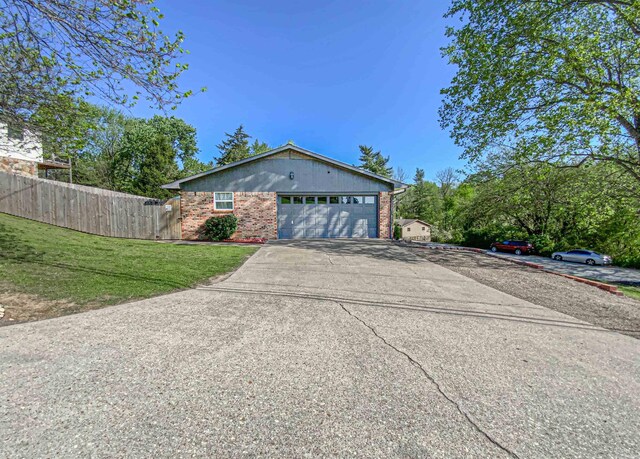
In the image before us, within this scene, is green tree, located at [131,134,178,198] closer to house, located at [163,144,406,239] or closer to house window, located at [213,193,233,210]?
house, located at [163,144,406,239]

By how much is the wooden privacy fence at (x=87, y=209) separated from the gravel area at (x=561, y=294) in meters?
13.6

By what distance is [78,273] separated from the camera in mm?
5168

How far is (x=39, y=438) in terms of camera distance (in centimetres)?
159

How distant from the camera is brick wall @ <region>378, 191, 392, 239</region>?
14242mm

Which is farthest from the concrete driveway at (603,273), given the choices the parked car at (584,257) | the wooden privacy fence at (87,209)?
the wooden privacy fence at (87,209)

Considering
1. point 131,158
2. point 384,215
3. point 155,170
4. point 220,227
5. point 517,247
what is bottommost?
point 517,247

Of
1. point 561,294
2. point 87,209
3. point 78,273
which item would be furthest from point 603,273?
point 87,209

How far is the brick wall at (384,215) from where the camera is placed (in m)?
14.2

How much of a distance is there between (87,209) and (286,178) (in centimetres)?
984

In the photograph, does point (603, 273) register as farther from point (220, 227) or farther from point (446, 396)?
point (220, 227)

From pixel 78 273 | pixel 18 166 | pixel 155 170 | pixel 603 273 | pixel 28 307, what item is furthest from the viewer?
pixel 155 170

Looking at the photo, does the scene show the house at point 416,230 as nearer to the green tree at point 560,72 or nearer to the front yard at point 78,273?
the green tree at point 560,72

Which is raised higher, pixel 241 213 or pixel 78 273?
pixel 241 213

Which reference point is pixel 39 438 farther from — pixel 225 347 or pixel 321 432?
pixel 321 432
